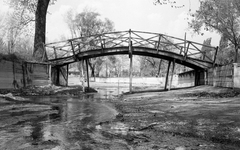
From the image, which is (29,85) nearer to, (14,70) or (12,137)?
(14,70)

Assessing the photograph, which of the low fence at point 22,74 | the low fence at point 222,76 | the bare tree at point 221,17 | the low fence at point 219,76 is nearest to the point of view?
the low fence at point 219,76

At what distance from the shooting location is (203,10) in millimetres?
31250

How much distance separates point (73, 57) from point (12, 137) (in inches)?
674

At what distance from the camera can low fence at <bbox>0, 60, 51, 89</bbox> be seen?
15.1 metres

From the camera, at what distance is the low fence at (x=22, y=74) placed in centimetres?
1507

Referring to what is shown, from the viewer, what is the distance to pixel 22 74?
55.8 ft

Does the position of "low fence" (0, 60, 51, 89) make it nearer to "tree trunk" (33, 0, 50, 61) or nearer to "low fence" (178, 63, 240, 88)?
"tree trunk" (33, 0, 50, 61)

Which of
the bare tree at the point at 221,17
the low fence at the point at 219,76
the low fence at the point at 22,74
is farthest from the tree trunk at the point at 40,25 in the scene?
the bare tree at the point at 221,17

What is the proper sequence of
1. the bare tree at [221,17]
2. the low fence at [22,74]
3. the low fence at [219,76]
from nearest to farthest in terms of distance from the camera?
the low fence at [219,76] < the low fence at [22,74] < the bare tree at [221,17]

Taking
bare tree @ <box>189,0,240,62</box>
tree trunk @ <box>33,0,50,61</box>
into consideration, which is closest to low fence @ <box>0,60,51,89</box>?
tree trunk @ <box>33,0,50,61</box>

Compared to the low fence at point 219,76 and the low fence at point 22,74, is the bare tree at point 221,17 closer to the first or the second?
the low fence at point 219,76

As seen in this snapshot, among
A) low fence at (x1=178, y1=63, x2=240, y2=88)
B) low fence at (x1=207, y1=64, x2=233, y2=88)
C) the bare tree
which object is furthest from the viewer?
the bare tree

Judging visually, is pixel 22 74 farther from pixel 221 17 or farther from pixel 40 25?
pixel 221 17

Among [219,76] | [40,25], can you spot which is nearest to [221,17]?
[219,76]
